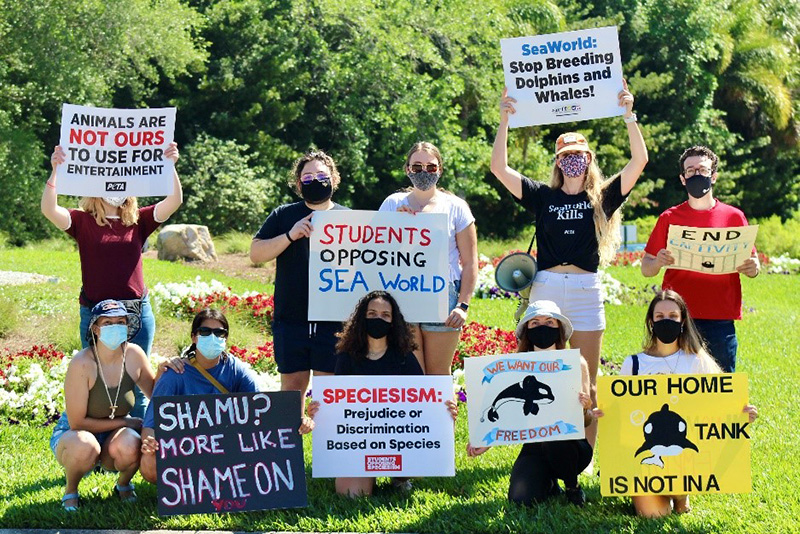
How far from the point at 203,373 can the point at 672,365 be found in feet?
8.74

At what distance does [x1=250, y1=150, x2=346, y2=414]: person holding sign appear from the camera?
638cm

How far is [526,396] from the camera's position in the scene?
593 cm

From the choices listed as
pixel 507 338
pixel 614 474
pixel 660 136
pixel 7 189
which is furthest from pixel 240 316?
pixel 660 136

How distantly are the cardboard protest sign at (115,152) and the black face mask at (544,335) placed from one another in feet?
8.35

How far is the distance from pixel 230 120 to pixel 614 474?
71.3 feet

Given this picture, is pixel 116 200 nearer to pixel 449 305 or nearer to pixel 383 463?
pixel 449 305

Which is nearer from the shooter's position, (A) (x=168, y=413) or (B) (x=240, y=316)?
(A) (x=168, y=413)

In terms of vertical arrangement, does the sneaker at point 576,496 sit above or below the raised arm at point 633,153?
below

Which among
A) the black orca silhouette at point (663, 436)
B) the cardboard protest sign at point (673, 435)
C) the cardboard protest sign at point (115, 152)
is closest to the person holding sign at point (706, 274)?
the cardboard protest sign at point (673, 435)

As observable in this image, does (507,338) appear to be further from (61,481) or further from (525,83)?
(61,481)

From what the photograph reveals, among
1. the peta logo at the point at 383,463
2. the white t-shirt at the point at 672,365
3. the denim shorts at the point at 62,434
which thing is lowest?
the peta logo at the point at 383,463

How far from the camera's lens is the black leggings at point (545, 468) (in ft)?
19.5

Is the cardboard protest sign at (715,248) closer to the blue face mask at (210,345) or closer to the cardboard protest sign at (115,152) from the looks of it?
the blue face mask at (210,345)

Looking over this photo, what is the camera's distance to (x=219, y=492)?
5812 millimetres
